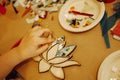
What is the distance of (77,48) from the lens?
28.4 inches

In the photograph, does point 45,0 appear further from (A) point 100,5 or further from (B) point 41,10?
(A) point 100,5

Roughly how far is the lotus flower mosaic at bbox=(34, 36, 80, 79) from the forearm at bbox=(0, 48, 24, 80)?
0.08 metres

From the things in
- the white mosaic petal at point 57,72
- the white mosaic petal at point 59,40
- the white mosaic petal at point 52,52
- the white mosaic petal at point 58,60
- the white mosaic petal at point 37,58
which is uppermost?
the white mosaic petal at point 59,40

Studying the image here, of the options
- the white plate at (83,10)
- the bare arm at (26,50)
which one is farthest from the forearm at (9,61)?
the white plate at (83,10)

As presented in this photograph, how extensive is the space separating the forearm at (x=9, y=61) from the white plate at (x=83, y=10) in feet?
0.73

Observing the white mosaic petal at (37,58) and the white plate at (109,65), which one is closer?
the white plate at (109,65)

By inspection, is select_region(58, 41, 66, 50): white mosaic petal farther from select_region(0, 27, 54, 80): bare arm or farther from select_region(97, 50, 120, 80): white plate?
select_region(97, 50, 120, 80): white plate

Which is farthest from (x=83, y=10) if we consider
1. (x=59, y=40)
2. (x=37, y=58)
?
(x=37, y=58)

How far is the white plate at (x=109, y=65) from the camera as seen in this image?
24.4 inches

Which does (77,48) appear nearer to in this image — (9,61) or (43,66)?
(43,66)

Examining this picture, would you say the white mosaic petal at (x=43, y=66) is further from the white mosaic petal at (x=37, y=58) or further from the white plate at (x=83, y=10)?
the white plate at (x=83, y=10)

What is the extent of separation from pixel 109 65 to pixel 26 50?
0.32m

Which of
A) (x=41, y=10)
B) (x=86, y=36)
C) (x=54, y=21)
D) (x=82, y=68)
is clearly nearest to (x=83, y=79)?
(x=82, y=68)

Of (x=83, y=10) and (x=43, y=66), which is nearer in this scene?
(x=43, y=66)
